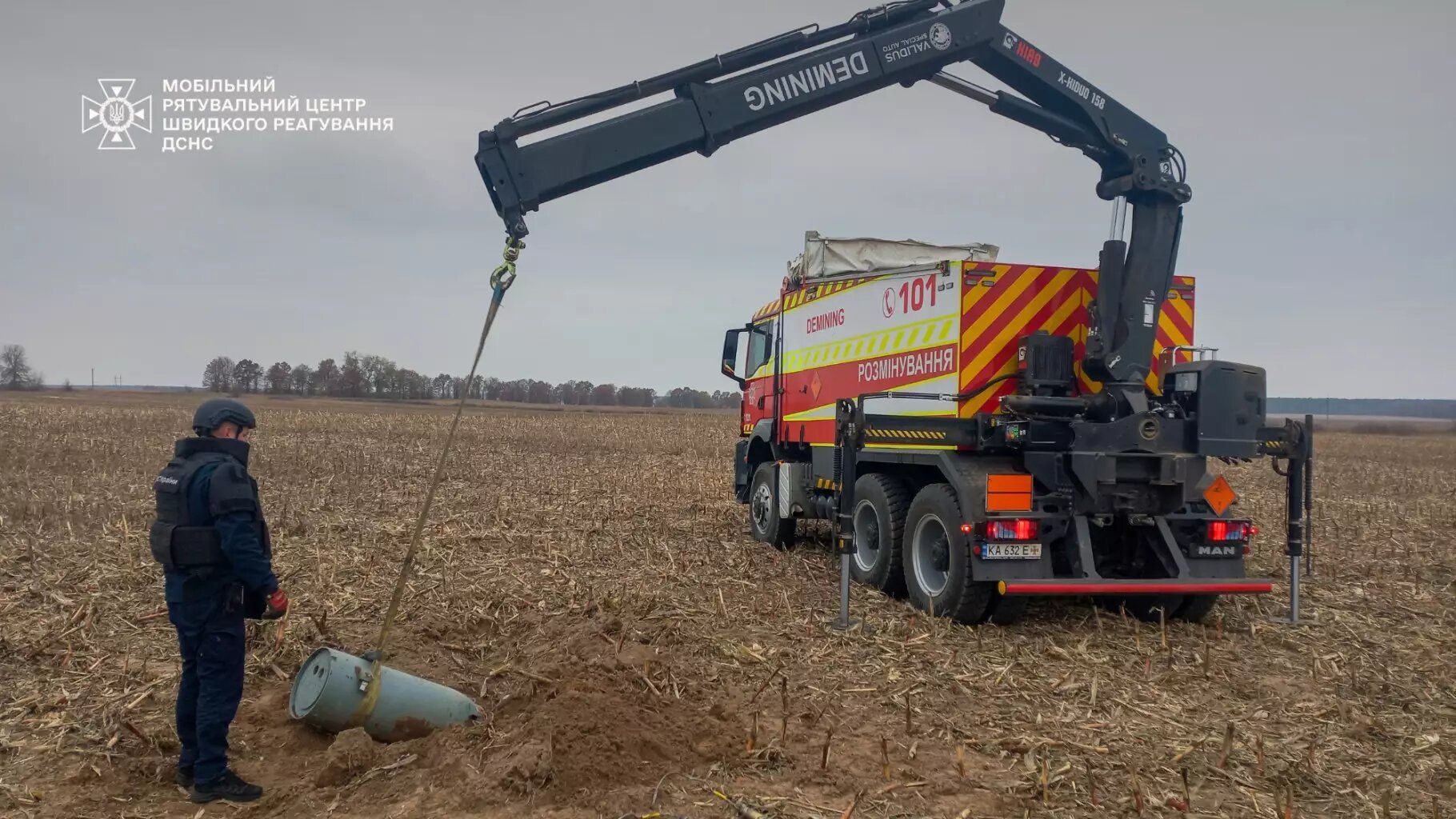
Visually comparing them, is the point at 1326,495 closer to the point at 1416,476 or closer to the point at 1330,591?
the point at 1416,476

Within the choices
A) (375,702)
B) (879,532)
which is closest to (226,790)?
(375,702)

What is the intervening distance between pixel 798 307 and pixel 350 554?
546 cm

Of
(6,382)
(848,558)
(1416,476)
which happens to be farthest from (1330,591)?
(6,382)

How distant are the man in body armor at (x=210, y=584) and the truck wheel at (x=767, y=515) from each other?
7169 millimetres

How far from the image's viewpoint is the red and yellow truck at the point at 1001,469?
725cm

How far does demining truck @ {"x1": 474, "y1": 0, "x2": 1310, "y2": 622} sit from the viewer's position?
7168 mm

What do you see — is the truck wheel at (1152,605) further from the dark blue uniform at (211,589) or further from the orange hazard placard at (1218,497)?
the dark blue uniform at (211,589)

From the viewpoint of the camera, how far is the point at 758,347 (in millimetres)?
12844

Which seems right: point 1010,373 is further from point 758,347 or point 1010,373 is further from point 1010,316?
point 758,347

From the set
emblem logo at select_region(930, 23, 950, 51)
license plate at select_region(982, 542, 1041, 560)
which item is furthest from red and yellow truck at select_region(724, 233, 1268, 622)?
emblem logo at select_region(930, 23, 950, 51)

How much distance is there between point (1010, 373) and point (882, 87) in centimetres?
256

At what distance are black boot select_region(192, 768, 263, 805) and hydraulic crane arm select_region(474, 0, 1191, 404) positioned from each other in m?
3.53

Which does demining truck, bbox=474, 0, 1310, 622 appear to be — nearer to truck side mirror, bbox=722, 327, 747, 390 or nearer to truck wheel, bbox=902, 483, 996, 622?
truck wheel, bbox=902, 483, 996, 622

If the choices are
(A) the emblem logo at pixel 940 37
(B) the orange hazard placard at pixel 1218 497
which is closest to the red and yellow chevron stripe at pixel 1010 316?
(B) the orange hazard placard at pixel 1218 497
